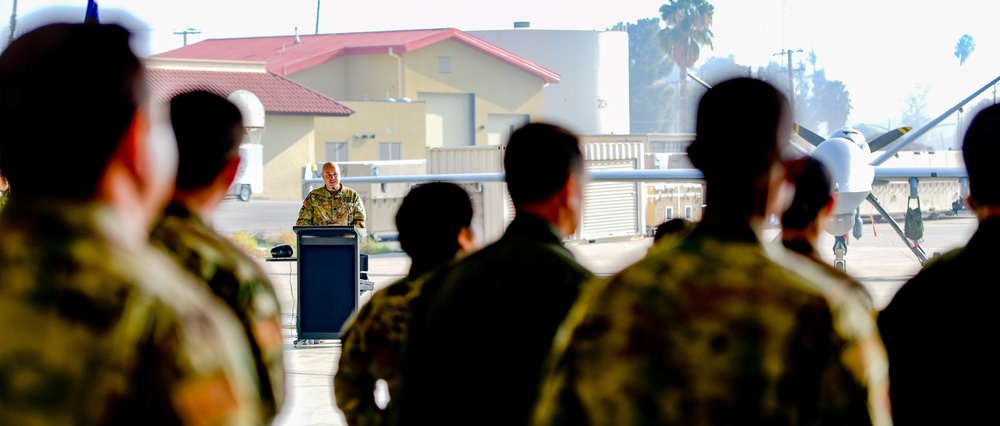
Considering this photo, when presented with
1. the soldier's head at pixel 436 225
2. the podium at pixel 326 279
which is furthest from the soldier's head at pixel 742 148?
the podium at pixel 326 279

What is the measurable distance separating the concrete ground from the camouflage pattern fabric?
2.69 meters

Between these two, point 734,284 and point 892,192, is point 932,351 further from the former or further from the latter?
point 892,192

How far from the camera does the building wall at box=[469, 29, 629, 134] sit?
216ft

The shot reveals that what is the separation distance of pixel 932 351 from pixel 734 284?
81 centimetres

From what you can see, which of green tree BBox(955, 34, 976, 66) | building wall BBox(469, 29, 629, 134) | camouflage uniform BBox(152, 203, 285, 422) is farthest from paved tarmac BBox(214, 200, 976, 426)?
green tree BBox(955, 34, 976, 66)

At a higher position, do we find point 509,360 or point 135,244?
point 135,244

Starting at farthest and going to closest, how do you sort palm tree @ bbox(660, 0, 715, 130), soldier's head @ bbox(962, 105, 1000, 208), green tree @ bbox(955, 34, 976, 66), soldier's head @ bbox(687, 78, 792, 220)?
green tree @ bbox(955, 34, 976, 66), palm tree @ bbox(660, 0, 715, 130), soldier's head @ bbox(962, 105, 1000, 208), soldier's head @ bbox(687, 78, 792, 220)

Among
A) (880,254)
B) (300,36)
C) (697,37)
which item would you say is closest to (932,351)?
(880,254)

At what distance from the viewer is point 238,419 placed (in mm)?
1501

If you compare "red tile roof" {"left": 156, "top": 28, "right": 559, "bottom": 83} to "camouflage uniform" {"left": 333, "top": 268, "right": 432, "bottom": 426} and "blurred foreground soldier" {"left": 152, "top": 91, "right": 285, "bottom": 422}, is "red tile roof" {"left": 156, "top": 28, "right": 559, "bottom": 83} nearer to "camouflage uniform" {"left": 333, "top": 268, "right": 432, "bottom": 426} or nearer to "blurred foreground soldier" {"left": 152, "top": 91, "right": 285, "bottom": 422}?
"camouflage uniform" {"left": 333, "top": 268, "right": 432, "bottom": 426}

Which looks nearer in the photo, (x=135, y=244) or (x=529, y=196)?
(x=135, y=244)

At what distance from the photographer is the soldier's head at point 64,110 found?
1.51 meters

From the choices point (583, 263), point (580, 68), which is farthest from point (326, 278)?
point (580, 68)

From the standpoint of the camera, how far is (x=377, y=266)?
22312 millimetres
